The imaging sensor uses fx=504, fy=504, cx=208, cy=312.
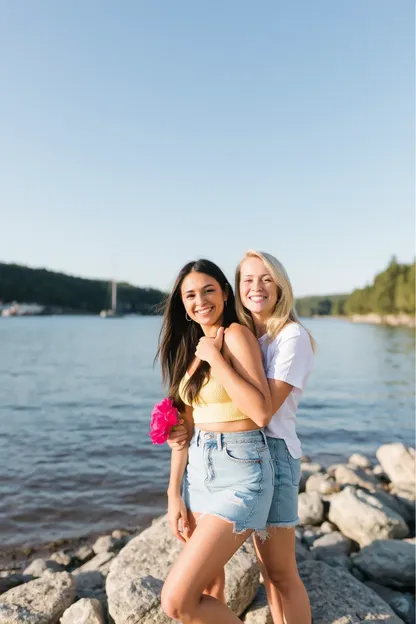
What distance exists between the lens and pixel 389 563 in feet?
17.7

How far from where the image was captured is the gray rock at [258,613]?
4.05m

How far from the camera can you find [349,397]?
1959 centimetres

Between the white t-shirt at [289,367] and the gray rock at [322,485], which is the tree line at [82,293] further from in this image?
the white t-shirt at [289,367]

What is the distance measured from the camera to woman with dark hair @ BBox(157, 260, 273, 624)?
290cm

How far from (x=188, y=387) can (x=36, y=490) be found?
6.73 metres

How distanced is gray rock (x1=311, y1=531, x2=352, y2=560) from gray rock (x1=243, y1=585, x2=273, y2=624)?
1735mm

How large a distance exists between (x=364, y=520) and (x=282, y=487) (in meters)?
3.63

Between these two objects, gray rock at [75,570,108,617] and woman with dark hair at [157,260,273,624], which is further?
gray rock at [75,570,108,617]

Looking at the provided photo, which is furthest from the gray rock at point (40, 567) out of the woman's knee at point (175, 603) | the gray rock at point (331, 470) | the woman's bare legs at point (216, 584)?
the gray rock at point (331, 470)

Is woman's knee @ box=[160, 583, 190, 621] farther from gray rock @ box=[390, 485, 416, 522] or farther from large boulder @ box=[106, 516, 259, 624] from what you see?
gray rock @ box=[390, 485, 416, 522]

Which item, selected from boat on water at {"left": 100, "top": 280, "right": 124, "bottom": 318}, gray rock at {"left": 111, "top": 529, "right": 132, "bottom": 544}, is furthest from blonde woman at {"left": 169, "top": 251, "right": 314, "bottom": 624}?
boat on water at {"left": 100, "top": 280, "right": 124, "bottom": 318}

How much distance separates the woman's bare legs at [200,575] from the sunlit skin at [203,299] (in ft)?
4.15

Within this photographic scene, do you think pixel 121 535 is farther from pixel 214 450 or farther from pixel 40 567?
pixel 214 450

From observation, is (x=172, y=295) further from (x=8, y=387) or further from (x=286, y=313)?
(x=8, y=387)
